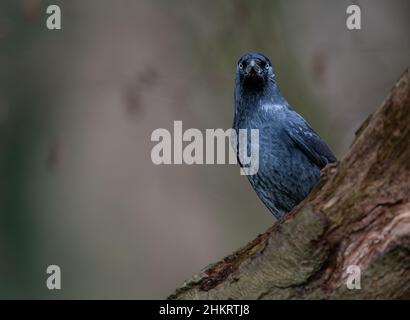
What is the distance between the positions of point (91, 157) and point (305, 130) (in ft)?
6.04

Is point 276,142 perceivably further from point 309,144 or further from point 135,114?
point 135,114

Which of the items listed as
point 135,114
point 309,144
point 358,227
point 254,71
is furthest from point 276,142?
point 358,227

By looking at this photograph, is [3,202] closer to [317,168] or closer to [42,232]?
[42,232]

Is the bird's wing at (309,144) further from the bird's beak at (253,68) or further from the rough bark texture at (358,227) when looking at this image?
the rough bark texture at (358,227)

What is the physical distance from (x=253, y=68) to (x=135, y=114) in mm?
1037

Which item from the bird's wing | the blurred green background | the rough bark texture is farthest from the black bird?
the rough bark texture

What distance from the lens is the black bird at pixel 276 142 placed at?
4.92 m

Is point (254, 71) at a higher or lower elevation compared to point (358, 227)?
higher

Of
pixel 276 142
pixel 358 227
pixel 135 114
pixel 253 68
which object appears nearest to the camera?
pixel 358 227

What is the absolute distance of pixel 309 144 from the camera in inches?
196
